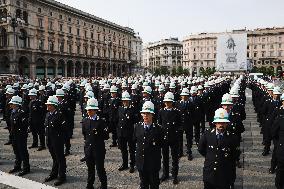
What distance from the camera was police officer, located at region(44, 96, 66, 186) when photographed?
26.2ft

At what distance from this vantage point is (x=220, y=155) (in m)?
5.68

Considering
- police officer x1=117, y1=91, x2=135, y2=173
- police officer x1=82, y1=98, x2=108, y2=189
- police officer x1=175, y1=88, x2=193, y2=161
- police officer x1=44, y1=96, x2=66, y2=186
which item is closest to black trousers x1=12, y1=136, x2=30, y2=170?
police officer x1=44, y1=96, x2=66, y2=186

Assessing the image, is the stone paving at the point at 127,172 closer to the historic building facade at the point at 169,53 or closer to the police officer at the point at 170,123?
the police officer at the point at 170,123

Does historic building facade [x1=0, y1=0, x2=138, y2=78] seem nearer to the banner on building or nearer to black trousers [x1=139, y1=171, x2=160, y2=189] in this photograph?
the banner on building

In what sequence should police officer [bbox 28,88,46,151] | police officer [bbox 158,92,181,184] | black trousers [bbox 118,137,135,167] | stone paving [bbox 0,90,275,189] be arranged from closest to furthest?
stone paving [bbox 0,90,275,189] → police officer [bbox 158,92,181,184] → black trousers [bbox 118,137,135,167] → police officer [bbox 28,88,46,151]

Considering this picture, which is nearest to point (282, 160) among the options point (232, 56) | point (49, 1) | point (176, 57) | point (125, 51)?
point (232, 56)

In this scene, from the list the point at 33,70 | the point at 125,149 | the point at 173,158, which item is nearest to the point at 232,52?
the point at 33,70

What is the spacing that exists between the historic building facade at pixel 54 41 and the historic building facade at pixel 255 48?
47.0 metres

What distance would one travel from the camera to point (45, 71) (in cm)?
5488

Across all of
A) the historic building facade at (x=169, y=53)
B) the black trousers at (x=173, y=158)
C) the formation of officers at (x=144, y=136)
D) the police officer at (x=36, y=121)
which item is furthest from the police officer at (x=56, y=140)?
the historic building facade at (x=169, y=53)

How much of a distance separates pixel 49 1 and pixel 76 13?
9658 millimetres

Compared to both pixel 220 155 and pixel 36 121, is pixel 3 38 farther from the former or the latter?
pixel 220 155

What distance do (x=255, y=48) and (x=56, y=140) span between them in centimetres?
11747

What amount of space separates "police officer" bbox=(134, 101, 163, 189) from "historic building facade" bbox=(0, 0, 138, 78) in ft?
106
